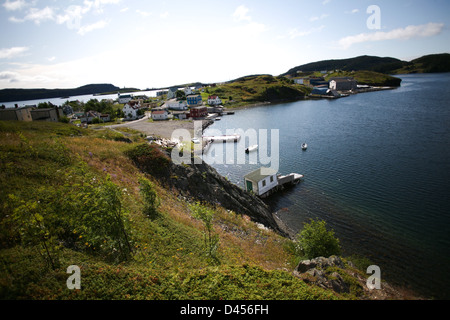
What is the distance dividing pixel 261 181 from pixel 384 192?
20.8 meters

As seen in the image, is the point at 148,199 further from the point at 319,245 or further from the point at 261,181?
the point at 261,181

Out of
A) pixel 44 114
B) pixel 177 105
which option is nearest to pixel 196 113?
pixel 177 105

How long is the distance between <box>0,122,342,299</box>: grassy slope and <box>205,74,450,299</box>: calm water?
43.1 ft

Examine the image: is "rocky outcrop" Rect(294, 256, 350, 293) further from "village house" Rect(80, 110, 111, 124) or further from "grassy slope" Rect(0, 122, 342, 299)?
"village house" Rect(80, 110, 111, 124)

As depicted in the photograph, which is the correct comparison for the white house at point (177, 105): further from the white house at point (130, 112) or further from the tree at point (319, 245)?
the tree at point (319, 245)

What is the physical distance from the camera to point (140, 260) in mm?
11680

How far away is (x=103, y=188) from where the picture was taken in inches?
427

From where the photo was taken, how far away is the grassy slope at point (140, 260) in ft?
28.3

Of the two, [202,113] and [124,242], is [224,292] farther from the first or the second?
[202,113]

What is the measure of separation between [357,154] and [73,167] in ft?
192
